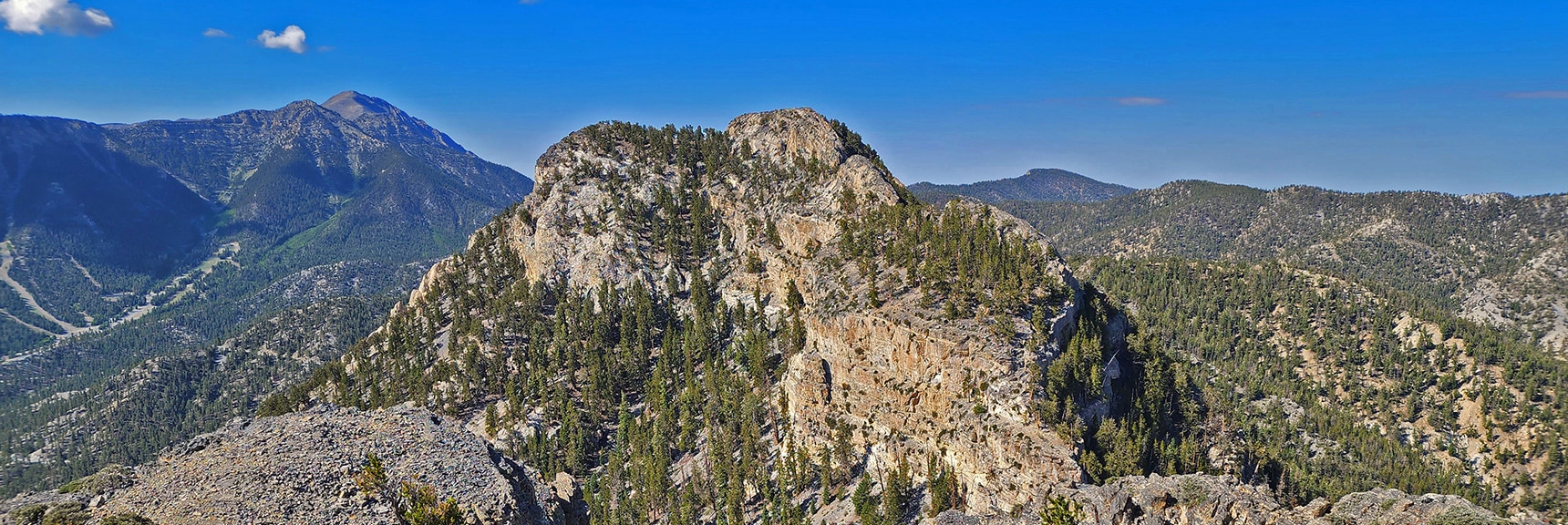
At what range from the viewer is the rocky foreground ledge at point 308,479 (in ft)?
126

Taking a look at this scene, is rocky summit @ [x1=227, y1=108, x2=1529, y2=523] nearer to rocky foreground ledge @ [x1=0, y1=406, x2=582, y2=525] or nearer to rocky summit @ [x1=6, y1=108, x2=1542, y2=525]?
rocky summit @ [x1=6, y1=108, x2=1542, y2=525]

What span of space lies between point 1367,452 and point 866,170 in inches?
4294

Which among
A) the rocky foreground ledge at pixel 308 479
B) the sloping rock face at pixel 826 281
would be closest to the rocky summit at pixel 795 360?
the sloping rock face at pixel 826 281

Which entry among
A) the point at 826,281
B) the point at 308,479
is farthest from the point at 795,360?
the point at 308,479

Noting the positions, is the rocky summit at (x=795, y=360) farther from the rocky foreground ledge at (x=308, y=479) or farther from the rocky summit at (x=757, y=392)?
the rocky foreground ledge at (x=308, y=479)

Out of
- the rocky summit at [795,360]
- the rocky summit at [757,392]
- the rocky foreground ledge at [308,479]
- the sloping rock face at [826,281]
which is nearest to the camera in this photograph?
the rocky foreground ledge at [308,479]

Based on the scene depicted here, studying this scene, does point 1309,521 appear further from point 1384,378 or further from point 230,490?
point 1384,378

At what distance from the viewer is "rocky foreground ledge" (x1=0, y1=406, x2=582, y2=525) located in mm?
38338

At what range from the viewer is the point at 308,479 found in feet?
134

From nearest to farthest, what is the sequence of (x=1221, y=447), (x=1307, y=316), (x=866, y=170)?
1. (x=1221, y=447)
2. (x=866, y=170)
3. (x=1307, y=316)

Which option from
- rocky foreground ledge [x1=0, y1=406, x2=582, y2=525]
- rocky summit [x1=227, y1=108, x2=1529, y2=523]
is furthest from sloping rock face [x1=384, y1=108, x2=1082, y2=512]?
rocky foreground ledge [x1=0, y1=406, x2=582, y2=525]

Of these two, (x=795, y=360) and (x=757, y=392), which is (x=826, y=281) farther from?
(x=757, y=392)

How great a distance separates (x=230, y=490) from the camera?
39438mm

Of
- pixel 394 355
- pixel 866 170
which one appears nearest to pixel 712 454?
pixel 866 170
